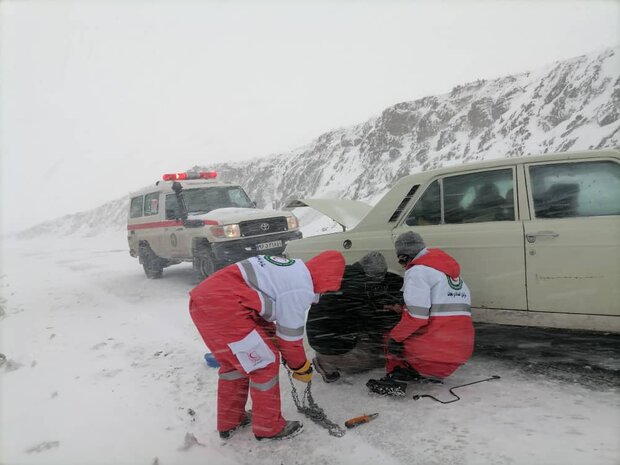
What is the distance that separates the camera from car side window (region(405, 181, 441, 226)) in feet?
12.5

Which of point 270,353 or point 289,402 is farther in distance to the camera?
point 289,402

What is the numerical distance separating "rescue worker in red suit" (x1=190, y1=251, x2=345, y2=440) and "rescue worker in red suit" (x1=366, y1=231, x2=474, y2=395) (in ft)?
2.42

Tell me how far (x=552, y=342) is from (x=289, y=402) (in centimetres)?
260

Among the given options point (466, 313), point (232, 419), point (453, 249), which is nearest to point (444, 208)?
point (453, 249)

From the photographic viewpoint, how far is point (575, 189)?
10.7ft

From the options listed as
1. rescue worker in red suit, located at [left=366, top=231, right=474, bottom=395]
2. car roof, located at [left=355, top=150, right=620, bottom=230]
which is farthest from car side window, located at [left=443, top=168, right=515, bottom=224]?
rescue worker in red suit, located at [left=366, top=231, right=474, bottom=395]

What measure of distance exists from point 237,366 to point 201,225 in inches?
203

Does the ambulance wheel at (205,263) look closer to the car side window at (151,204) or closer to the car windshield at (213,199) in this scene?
the car windshield at (213,199)

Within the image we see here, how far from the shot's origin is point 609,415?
9.16ft

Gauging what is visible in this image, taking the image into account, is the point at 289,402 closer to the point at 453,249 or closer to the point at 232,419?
the point at 232,419

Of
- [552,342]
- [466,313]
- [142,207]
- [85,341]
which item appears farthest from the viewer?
[142,207]

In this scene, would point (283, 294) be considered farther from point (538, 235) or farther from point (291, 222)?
point (291, 222)

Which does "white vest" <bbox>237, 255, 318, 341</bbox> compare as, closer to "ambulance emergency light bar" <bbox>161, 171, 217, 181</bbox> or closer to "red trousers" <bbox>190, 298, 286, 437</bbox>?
"red trousers" <bbox>190, 298, 286, 437</bbox>

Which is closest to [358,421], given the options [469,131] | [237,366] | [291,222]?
[237,366]
